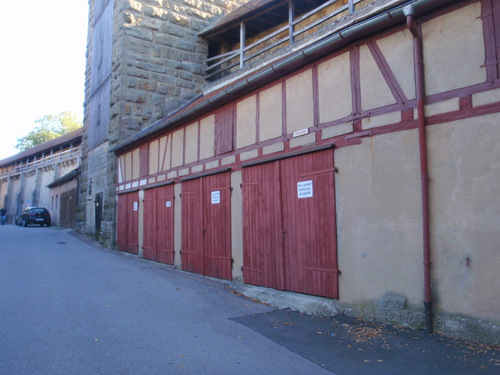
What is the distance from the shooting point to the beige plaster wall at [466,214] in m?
4.45

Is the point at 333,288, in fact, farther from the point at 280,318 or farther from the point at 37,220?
the point at 37,220

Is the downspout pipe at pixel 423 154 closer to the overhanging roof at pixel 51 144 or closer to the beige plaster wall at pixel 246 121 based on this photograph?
the beige plaster wall at pixel 246 121

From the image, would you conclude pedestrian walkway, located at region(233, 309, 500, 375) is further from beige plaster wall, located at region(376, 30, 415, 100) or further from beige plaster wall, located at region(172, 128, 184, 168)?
beige plaster wall, located at region(172, 128, 184, 168)

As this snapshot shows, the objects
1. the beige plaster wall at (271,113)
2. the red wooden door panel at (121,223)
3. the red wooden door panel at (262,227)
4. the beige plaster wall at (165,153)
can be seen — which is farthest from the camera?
the red wooden door panel at (121,223)

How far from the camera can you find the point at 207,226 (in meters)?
9.41

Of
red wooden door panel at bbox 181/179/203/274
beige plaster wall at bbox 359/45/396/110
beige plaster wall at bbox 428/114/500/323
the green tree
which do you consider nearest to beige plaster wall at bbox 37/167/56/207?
the green tree

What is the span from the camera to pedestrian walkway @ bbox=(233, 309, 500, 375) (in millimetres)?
3904

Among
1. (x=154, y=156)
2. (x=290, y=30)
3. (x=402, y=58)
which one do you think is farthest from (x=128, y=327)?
(x=290, y=30)

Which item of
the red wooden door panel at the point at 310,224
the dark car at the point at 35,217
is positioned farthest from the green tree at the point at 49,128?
the red wooden door panel at the point at 310,224

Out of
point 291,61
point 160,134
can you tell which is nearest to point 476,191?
point 291,61

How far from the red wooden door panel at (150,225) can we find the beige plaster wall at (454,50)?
29.8 feet

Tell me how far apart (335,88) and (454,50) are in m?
1.85

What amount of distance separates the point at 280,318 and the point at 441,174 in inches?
121

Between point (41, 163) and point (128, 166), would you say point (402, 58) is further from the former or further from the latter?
point (41, 163)
